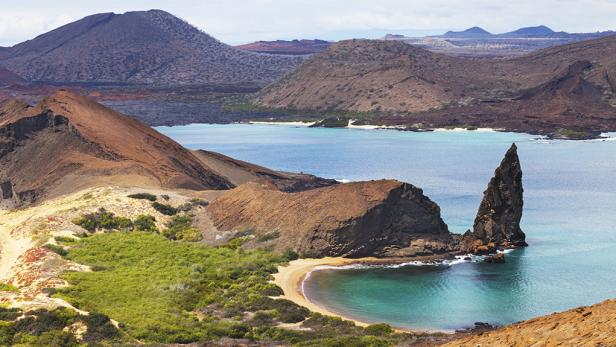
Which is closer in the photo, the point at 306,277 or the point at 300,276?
the point at 306,277

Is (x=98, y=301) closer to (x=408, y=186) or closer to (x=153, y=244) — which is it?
(x=153, y=244)

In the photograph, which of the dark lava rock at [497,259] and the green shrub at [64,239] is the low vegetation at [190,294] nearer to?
the green shrub at [64,239]

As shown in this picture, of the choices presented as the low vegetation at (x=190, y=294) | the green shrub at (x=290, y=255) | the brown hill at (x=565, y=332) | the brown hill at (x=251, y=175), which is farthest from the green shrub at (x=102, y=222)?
the brown hill at (x=565, y=332)

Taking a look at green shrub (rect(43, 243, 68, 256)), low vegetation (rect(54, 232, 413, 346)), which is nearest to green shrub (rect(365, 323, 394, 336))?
low vegetation (rect(54, 232, 413, 346))

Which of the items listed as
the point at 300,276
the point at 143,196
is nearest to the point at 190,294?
the point at 300,276

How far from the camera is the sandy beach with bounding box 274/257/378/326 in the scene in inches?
2408

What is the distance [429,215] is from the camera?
79500 mm

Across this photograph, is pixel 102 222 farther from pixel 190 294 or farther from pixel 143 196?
pixel 190 294

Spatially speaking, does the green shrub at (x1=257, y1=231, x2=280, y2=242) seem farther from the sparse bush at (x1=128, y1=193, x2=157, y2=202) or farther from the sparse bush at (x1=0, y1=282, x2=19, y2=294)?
the sparse bush at (x1=0, y1=282, x2=19, y2=294)

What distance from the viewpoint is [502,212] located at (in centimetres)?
8144

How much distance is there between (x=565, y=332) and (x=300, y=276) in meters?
37.3

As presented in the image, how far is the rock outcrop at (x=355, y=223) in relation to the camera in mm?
76562

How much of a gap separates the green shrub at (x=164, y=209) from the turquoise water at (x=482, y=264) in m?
19.4

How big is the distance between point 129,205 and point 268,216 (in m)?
12.9
